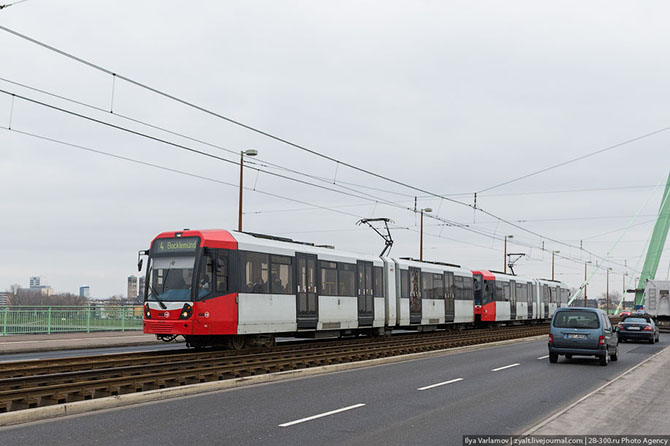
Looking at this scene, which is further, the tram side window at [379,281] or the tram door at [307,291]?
the tram side window at [379,281]

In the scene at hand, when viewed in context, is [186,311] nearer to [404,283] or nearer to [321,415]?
[321,415]

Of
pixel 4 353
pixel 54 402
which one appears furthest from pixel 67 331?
pixel 54 402

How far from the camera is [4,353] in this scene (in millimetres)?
21188

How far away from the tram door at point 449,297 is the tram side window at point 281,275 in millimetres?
14716

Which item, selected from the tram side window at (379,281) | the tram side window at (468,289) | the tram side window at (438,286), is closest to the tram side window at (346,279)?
the tram side window at (379,281)

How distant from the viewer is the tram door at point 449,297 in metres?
35.8

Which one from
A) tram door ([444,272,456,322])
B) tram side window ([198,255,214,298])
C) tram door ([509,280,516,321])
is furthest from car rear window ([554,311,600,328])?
tram door ([509,280,516,321])

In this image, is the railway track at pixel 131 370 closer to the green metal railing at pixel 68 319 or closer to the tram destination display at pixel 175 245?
the tram destination display at pixel 175 245

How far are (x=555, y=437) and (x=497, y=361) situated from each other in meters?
11.8

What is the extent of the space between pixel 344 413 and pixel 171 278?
10.4 metres

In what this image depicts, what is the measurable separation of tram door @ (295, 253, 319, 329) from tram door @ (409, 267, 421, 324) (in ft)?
28.1

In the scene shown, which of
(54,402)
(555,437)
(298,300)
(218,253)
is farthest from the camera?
(298,300)

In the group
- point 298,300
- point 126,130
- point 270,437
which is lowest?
point 270,437

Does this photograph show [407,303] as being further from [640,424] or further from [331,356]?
[640,424]
